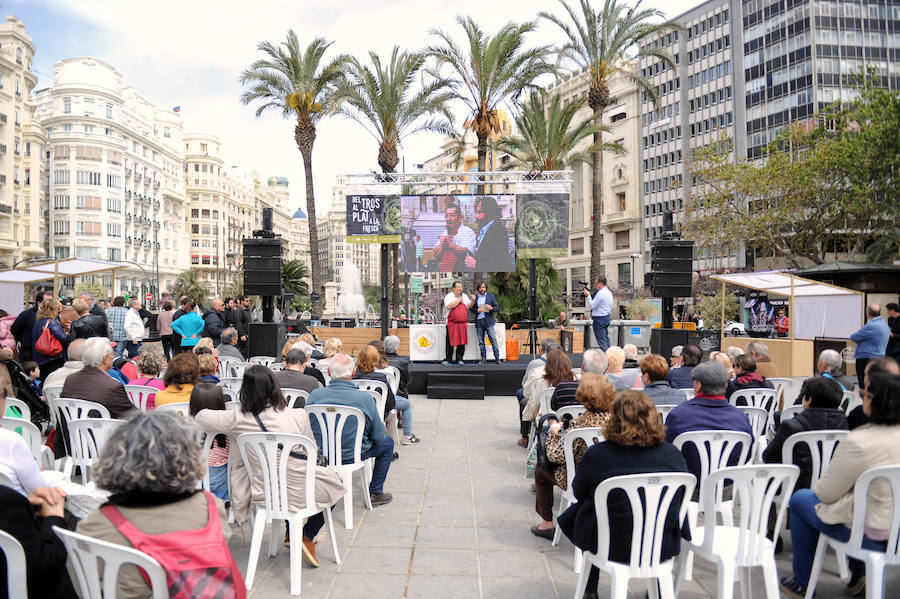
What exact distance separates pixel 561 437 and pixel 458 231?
1124 centimetres

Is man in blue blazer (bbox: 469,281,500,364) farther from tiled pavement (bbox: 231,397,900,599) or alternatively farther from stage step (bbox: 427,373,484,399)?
tiled pavement (bbox: 231,397,900,599)

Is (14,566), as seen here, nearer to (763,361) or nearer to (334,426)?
(334,426)

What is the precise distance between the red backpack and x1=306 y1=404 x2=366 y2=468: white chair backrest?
8.65ft

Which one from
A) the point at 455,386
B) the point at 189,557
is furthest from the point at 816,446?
the point at 455,386

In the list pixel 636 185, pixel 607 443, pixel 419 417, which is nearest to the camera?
pixel 607 443

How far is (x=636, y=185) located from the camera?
6538cm

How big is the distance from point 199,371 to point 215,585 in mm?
3771

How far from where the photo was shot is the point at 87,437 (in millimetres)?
4484

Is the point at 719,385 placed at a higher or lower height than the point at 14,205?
lower

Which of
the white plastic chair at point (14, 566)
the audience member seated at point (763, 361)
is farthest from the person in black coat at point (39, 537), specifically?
the audience member seated at point (763, 361)

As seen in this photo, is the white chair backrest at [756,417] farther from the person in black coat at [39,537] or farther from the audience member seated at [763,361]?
the person in black coat at [39,537]

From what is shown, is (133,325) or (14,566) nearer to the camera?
(14,566)

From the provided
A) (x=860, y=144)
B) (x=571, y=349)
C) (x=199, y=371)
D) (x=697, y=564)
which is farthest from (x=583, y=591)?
(x=860, y=144)

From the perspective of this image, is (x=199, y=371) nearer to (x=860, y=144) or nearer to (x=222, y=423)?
(x=222, y=423)
